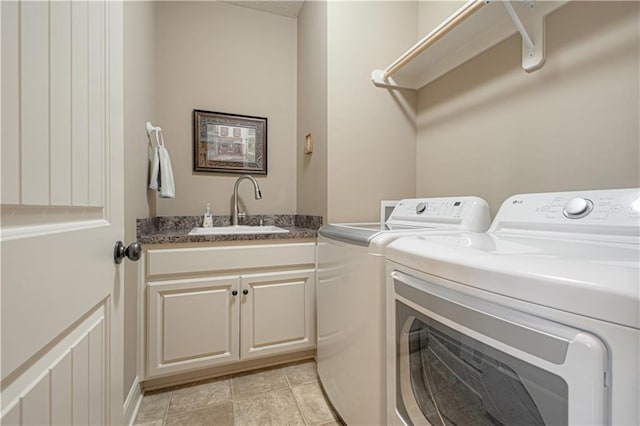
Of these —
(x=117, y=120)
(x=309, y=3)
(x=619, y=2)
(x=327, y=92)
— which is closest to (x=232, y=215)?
(x=327, y=92)

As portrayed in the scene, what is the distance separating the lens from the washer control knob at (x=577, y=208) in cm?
85

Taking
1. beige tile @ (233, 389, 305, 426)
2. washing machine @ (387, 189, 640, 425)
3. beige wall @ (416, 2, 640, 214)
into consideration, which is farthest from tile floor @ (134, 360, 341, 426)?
beige wall @ (416, 2, 640, 214)

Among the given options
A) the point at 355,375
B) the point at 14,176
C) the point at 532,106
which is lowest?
the point at 355,375

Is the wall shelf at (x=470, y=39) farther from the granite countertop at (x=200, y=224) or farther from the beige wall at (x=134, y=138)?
the beige wall at (x=134, y=138)

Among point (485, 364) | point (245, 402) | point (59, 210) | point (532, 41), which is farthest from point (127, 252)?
point (532, 41)

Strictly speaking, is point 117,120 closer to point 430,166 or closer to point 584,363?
point 584,363

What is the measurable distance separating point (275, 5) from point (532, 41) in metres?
1.88

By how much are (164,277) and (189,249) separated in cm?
19

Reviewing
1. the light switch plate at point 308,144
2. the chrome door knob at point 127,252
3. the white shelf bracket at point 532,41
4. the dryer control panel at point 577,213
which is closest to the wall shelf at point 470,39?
the white shelf bracket at point 532,41

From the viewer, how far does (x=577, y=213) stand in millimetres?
858

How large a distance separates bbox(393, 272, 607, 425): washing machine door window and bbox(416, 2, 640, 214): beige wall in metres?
0.93

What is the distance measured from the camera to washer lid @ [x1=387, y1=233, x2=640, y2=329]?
14.8 inches

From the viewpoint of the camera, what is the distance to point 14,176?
1.23 ft

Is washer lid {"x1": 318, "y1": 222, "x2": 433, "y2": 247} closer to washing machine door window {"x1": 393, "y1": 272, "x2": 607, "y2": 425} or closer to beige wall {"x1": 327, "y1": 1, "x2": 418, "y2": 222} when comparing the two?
washing machine door window {"x1": 393, "y1": 272, "x2": 607, "y2": 425}
